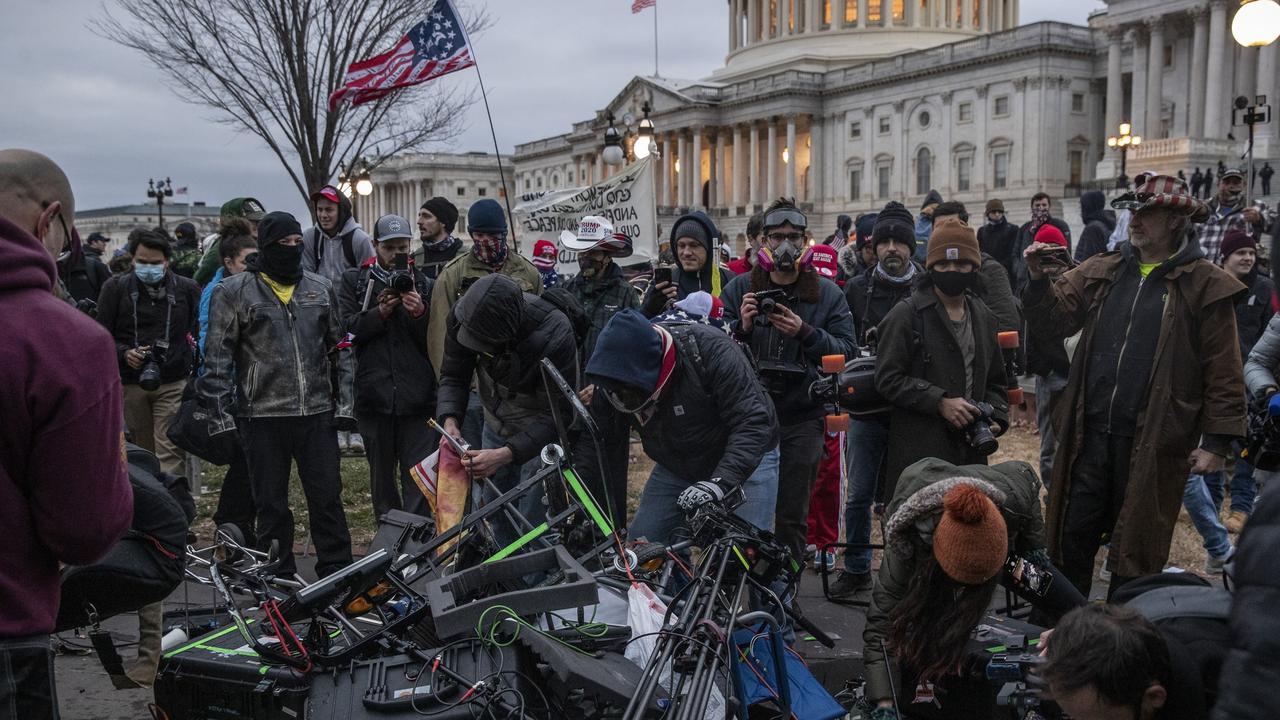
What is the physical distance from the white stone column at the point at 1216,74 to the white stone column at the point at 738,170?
36915 millimetres

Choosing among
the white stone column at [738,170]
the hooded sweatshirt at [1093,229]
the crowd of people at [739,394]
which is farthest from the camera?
the white stone column at [738,170]

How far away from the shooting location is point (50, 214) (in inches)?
107

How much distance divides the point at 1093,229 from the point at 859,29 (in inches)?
3183

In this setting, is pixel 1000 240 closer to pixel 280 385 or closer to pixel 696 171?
pixel 280 385

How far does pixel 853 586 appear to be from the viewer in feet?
21.5

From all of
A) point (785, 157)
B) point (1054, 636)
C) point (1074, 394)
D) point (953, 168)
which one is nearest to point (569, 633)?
point (1054, 636)

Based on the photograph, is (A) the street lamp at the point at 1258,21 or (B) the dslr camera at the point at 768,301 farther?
(A) the street lamp at the point at 1258,21

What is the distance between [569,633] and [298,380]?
3.36 meters

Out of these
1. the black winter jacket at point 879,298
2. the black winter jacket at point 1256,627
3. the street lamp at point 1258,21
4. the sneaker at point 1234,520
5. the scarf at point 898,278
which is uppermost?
the street lamp at point 1258,21

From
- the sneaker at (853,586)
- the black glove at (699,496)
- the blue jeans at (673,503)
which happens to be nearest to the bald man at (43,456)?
the black glove at (699,496)

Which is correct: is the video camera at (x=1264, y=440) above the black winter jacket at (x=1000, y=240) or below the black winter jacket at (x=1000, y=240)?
below

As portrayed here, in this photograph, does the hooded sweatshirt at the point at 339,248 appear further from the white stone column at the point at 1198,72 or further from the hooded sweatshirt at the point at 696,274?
the white stone column at the point at 1198,72

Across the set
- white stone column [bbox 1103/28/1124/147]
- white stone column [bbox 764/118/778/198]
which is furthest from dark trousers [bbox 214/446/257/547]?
white stone column [bbox 764/118/778/198]

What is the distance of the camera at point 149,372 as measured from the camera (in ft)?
26.5
